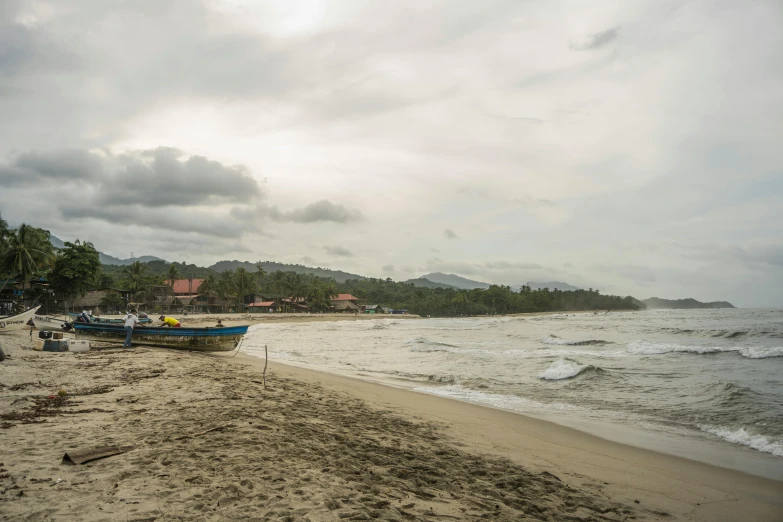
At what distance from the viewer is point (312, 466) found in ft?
17.0

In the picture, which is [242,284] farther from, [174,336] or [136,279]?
[174,336]

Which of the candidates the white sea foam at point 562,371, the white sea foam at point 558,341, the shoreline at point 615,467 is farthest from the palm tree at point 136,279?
the shoreline at point 615,467

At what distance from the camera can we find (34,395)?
801 centimetres

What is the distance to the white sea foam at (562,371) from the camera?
15.4 meters

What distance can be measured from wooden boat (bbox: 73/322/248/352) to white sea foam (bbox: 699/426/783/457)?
16806 mm

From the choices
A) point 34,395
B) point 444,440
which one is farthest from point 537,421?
point 34,395

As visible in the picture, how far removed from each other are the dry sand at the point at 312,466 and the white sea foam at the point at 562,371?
20.7 feet

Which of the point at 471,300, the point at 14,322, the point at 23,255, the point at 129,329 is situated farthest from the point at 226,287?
the point at 129,329

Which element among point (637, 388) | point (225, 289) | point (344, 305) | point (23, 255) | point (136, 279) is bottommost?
point (344, 305)

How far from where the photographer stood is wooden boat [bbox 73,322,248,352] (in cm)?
1945

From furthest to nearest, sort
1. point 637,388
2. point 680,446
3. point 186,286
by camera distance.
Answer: point 186,286
point 637,388
point 680,446

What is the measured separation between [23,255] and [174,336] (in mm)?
37773

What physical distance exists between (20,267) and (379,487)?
54241 mm

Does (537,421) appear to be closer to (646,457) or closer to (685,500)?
(646,457)
